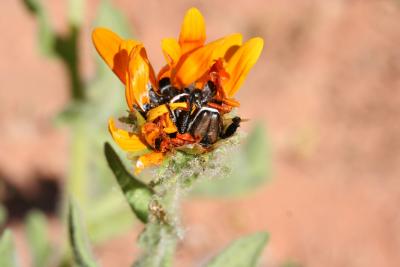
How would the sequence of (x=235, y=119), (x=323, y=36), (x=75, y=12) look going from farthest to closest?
(x=323, y=36) → (x=75, y=12) → (x=235, y=119)

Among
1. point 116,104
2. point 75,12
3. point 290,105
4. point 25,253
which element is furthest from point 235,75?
point 290,105

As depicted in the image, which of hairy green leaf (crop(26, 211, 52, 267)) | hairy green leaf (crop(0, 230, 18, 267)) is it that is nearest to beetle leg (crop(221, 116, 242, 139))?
hairy green leaf (crop(0, 230, 18, 267))

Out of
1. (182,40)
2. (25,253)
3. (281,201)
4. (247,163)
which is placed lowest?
(25,253)

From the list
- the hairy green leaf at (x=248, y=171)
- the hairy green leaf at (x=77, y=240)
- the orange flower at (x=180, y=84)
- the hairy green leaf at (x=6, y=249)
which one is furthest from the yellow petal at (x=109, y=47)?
the hairy green leaf at (x=248, y=171)

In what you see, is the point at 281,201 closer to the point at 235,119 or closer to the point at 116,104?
the point at 116,104

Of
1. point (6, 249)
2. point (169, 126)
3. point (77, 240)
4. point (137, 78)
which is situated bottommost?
point (6, 249)

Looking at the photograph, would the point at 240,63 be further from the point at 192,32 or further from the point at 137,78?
the point at 137,78

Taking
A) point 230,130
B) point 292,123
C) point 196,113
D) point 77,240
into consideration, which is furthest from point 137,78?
point 292,123
